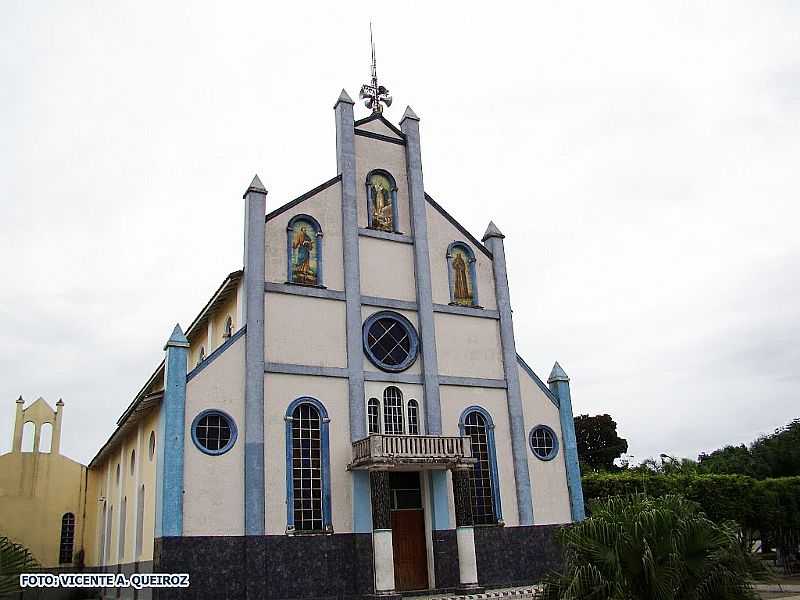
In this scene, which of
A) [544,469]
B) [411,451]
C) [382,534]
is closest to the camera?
[382,534]

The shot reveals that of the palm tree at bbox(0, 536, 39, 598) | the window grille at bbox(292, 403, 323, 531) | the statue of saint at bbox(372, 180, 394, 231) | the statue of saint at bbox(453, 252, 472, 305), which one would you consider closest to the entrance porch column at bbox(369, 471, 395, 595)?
the window grille at bbox(292, 403, 323, 531)

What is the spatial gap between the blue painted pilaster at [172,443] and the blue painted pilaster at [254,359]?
1.83m

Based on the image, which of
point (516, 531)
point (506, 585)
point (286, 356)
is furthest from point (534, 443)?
point (286, 356)

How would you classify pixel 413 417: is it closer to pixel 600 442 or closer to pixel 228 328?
pixel 228 328

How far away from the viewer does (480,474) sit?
24578mm

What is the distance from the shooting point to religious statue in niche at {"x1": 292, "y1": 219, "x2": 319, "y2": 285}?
941 inches

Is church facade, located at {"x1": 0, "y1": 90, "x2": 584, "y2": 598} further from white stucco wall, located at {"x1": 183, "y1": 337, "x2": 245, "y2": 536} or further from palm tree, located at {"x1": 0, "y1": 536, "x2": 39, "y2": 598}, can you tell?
palm tree, located at {"x1": 0, "y1": 536, "x2": 39, "y2": 598}

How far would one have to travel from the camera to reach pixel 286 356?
2261 cm

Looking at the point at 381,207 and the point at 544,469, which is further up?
the point at 381,207

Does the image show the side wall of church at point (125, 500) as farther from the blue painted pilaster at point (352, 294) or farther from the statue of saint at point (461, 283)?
the statue of saint at point (461, 283)

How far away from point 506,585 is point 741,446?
45.9 metres

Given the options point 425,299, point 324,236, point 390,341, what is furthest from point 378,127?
point 390,341

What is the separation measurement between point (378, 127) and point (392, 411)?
1064cm

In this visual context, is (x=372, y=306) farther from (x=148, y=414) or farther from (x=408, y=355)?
(x=148, y=414)
